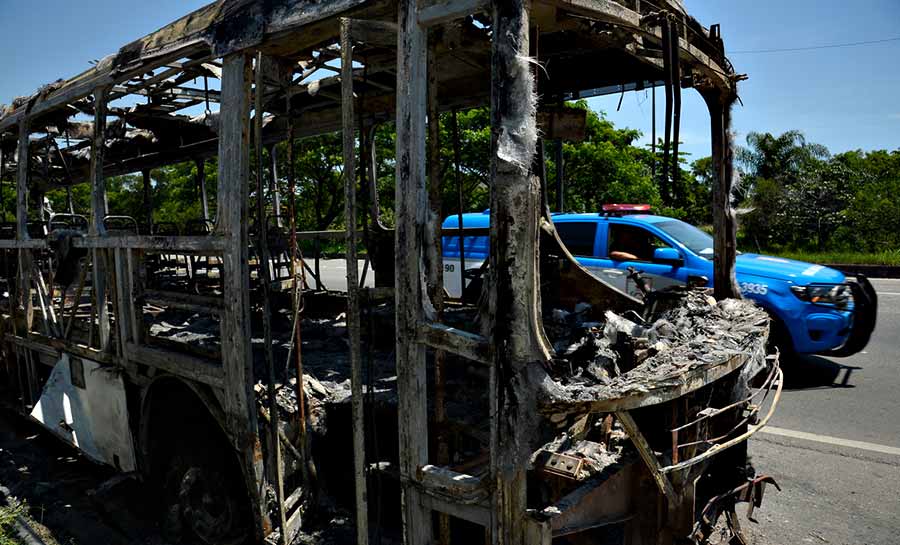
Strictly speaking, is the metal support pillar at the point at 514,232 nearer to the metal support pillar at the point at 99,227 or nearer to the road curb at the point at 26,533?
the metal support pillar at the point at 99,227

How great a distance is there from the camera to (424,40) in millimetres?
2010

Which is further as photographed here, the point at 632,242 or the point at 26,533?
the point at 632,242

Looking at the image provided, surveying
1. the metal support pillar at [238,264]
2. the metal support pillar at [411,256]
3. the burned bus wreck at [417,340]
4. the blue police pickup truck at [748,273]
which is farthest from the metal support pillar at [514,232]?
the blue police pickup truck at [748,273]

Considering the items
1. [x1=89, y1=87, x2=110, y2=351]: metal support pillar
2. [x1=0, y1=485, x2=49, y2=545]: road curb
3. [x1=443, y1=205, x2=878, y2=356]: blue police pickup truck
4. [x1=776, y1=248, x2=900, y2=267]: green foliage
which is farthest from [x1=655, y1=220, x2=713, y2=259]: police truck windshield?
Result: [x1=776, y1=248, x2=900, y2=267]: green foliage

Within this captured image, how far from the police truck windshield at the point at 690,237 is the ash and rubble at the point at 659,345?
12.4 feet

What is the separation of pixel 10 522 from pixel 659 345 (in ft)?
12.9

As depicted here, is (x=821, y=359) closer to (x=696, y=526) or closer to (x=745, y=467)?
(x=745, y=467)

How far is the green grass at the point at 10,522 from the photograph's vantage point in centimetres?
340

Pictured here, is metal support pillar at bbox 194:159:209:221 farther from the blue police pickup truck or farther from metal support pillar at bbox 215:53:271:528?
metal support pillar at bbox 215:53:271:528

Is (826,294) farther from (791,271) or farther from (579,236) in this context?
(579,236)

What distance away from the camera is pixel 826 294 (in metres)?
6.37

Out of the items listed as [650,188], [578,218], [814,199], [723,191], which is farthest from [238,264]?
[814,199]

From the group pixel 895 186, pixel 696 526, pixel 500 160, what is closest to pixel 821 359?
pixel 696 526

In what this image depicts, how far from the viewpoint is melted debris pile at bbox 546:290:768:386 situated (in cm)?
211
